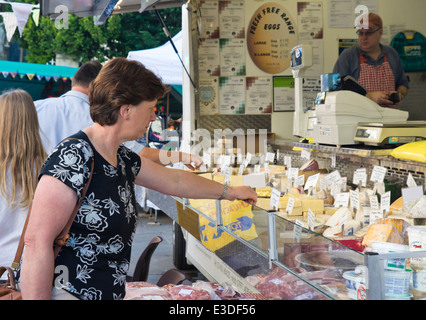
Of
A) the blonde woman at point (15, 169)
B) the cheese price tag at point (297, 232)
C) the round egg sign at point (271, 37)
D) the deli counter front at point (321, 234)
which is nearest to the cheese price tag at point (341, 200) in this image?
the deli counter front at point (321, 234)

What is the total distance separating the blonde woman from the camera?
103 inches

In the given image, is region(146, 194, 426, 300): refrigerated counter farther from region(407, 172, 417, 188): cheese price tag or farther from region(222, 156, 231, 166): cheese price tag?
region(222, 156, 231, 166): cheese price tag

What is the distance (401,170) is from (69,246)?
7.05ft

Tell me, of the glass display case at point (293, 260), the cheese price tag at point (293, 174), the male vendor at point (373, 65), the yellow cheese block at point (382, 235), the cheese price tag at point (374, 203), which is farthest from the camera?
the male vendor at point (373, 65)

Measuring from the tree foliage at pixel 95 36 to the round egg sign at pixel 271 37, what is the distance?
13.8 m

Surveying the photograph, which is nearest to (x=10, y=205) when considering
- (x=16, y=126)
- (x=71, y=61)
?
(x=16, y=126)

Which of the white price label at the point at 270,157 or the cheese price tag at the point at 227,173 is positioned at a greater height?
the white price label at the point at 270,157

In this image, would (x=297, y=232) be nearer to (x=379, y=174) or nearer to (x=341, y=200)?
(x=341, y=200)

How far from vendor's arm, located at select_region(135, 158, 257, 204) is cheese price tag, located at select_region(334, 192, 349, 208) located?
0.81 m

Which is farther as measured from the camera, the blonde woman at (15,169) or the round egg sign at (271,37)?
the round egg sign at (271,37)

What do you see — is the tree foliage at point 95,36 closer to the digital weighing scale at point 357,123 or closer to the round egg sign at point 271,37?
the round egg sign at point 271,37

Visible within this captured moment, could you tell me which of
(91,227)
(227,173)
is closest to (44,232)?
(91,227)

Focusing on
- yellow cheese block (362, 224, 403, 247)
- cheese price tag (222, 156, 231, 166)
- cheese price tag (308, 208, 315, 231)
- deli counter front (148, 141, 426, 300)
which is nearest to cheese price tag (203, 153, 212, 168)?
cheese price tag (222, 156, 231, 166)

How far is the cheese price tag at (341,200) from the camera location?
315 centimetres
